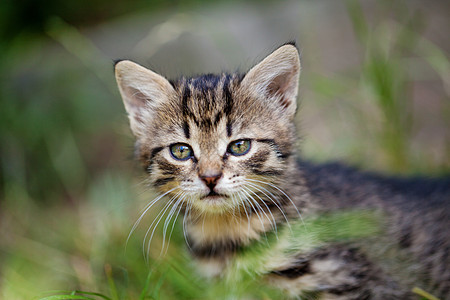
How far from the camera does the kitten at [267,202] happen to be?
2.31 m

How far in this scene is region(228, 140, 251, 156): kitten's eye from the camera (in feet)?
7.73

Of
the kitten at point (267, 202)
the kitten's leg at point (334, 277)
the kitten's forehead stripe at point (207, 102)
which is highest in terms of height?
the kitten's forehead stripe at point (207, 102)

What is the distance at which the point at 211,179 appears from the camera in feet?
7.21

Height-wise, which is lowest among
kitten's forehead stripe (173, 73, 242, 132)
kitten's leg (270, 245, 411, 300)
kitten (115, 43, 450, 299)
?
kitten's leg (270, 245, 411, 300)

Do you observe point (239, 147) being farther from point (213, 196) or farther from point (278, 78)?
A: point (278, 78)

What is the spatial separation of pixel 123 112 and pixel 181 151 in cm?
251

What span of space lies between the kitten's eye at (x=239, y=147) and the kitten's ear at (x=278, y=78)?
0.32m

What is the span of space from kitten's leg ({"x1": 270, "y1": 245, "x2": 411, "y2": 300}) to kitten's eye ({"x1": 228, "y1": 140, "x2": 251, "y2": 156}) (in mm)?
600

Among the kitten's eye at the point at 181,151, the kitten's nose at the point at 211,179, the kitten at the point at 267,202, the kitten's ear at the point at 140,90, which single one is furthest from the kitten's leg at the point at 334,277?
the kitten's ear at the point at 140,90

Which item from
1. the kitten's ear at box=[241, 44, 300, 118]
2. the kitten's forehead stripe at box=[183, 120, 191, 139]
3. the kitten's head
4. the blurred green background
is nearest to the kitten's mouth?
the kitten's head

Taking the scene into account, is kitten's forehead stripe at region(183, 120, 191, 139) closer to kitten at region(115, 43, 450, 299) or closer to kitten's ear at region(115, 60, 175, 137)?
kitten at region(115, 43, 450, 299)

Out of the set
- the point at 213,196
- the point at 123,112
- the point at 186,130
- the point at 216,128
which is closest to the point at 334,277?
the point at 213,196

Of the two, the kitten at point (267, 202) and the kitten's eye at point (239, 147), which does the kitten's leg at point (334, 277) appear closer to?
the kitten at point (267, 202)

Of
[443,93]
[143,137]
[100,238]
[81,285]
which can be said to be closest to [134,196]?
[100,238]
